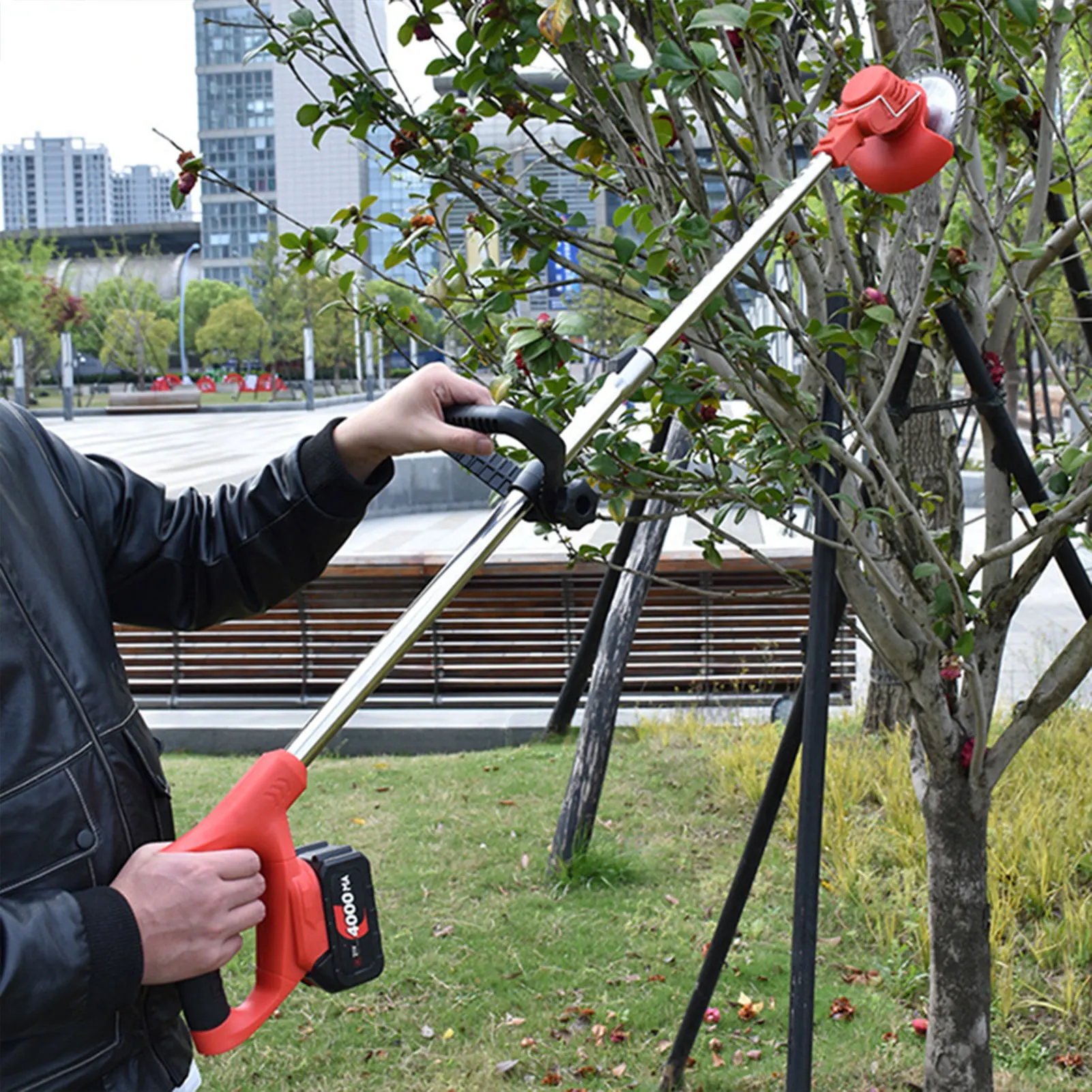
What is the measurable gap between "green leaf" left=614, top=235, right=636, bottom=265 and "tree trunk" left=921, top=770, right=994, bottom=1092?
1.42 m

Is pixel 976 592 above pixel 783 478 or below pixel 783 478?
below

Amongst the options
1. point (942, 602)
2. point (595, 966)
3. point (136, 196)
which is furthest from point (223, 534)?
point (136, 196)

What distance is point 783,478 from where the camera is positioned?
238 centimetres

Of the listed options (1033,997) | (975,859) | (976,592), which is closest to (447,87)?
(976,592)

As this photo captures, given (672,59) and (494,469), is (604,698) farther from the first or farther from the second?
(494,469)

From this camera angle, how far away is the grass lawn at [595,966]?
3402 millimetres

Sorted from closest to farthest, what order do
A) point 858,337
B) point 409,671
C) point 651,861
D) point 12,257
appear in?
1. point 858,337
2. point 651,861
3. point 409,671
4. point 12,257

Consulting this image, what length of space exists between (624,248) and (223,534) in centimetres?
92

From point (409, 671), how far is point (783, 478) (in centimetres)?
536

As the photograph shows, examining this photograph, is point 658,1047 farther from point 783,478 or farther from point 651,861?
point 783,478

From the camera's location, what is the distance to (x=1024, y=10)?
2.11m

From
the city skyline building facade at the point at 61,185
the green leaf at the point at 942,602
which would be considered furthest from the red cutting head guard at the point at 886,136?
the city skyline building facade at the point at 61,185

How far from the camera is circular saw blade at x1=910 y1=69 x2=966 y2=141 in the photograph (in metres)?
2.01

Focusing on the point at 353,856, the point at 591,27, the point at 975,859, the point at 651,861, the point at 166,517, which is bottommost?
the point at 651,861
